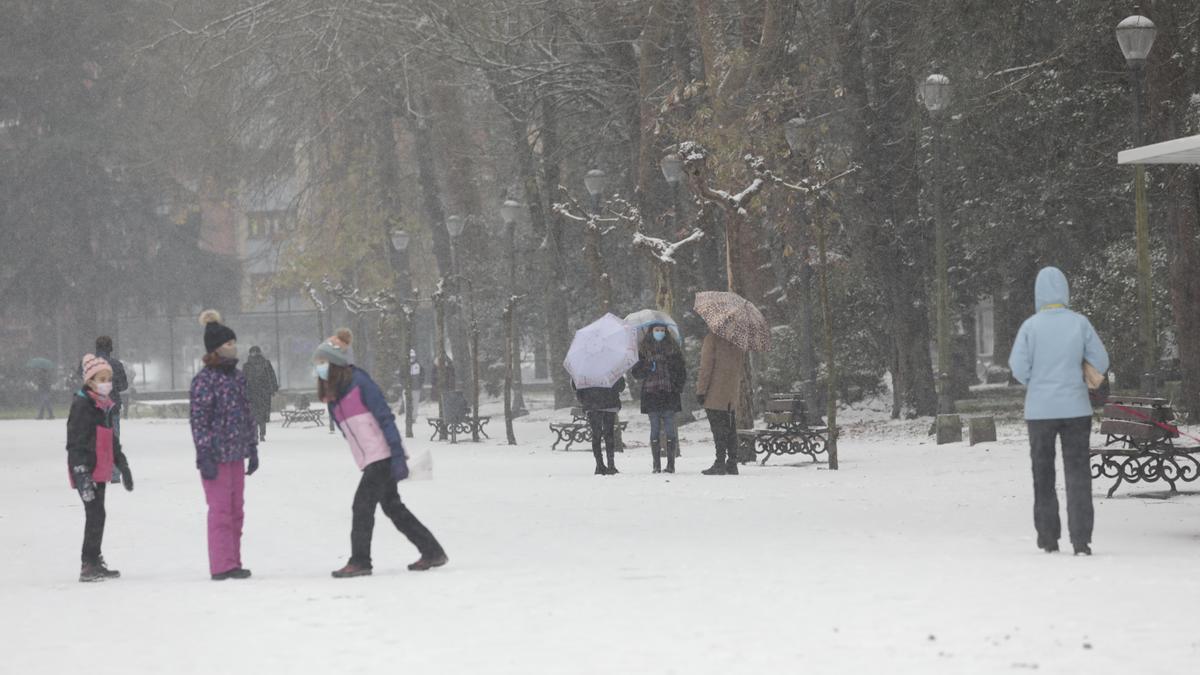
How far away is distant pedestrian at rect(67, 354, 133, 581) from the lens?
12539 millimetres

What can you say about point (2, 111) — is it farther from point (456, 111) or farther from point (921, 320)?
point (921, 320)

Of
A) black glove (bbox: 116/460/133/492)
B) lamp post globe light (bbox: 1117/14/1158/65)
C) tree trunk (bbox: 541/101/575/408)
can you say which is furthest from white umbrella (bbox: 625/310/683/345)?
tree trunk (bbox: 541/101/575/408)

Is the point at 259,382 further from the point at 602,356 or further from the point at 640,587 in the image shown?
the point at 640,587

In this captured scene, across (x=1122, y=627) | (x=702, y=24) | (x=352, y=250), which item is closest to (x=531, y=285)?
(x=352, y=250)

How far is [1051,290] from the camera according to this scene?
39.9 ft

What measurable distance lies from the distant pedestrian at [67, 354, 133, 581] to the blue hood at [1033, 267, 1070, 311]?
6053mm

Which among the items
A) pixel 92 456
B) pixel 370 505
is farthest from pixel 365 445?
pixel 92 456

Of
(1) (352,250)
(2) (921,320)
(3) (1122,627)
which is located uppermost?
(1) (352,250)

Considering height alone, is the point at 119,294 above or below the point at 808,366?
above

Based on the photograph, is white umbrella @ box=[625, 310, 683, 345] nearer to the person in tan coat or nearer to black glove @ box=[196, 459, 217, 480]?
the person in tan coat

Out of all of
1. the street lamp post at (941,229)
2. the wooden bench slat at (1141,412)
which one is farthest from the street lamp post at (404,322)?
the wooden bench slat at (1141,412)

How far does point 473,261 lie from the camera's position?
45.7 m

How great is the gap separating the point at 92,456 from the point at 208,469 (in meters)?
1.20

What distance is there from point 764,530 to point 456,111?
29.7 metres
